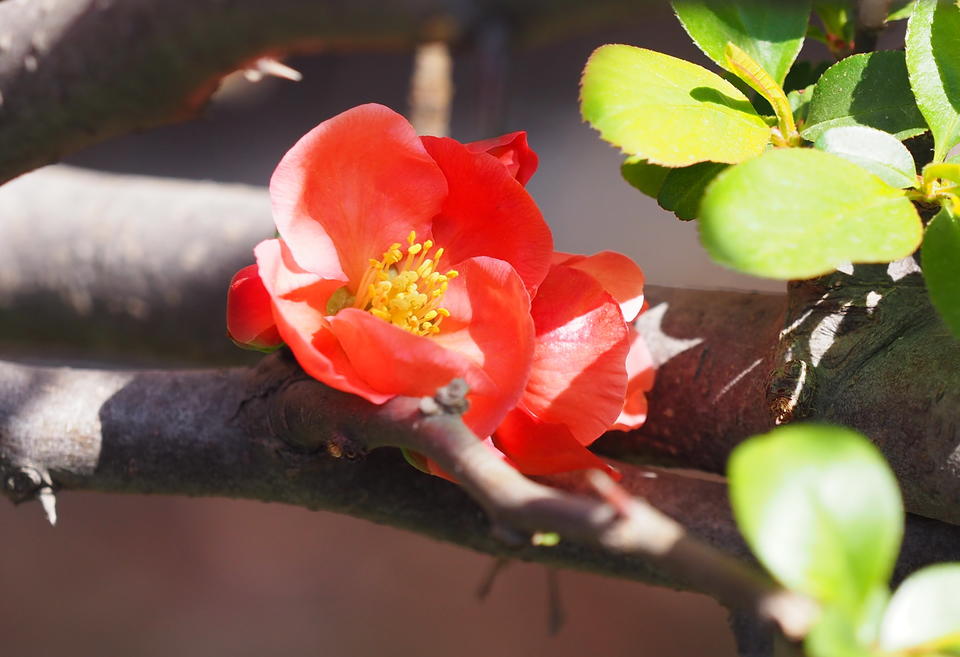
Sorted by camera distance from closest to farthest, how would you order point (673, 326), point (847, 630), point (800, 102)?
1. point (847, 630)
2. point (800, 102)
3. point (673, 326)

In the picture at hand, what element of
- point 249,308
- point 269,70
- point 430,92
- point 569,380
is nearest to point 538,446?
point 569,380

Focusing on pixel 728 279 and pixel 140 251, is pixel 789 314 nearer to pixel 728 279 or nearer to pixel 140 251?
pixel 140 251

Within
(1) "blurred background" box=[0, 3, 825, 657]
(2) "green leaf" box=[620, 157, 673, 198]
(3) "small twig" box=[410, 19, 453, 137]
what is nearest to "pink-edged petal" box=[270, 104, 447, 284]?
(2) "green leaf" box=[620, 157, 673, 198]

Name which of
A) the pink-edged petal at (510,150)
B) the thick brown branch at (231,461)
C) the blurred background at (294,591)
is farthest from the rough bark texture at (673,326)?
the blurred background at (294,591)

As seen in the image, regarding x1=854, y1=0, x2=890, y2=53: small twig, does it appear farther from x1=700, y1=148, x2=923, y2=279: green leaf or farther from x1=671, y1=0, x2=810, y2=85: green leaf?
x1=700, y1=148, x2=923, y2=279: green leaf

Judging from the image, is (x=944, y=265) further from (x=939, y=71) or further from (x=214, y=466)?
(x=214, y=466)
